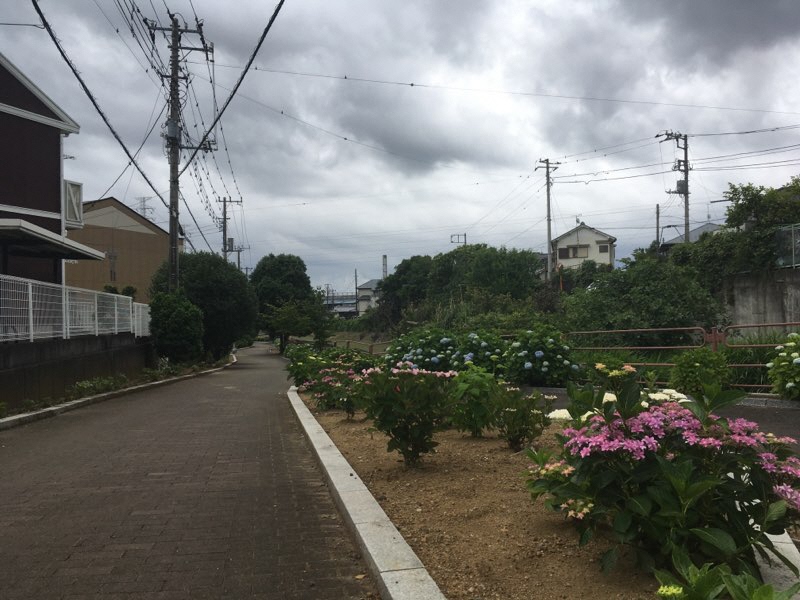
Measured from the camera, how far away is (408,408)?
530 cm

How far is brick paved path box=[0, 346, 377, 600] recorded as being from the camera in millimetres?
3648

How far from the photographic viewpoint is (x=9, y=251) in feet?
55.3

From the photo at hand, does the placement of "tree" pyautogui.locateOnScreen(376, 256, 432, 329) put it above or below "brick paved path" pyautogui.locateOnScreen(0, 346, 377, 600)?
above

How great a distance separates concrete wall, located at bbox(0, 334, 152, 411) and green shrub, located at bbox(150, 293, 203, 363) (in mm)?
4461

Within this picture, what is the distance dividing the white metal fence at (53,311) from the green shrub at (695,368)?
11230 millimetres

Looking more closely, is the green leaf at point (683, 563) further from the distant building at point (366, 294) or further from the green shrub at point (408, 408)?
the distant building at point (366, 294)

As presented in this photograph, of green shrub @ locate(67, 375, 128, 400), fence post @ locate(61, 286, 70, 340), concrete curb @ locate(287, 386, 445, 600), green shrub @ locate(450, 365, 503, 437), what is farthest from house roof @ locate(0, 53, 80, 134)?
green shrub @ locate(450, 365, 503, 437)

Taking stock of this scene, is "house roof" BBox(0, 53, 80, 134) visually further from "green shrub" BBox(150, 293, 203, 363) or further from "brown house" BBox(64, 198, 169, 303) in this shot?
"brown house" BBox(64, 198, 169, 303)

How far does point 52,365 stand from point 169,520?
969cm

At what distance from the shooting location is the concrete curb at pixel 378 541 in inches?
Answer: 127

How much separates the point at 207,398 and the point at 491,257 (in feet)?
141

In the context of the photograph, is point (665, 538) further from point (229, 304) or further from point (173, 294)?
point (229, 304)

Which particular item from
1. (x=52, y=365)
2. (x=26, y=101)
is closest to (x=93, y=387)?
(x=52, y=365)

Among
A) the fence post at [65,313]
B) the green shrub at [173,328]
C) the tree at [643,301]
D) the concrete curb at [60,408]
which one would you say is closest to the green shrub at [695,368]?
the tree at [643,301]
